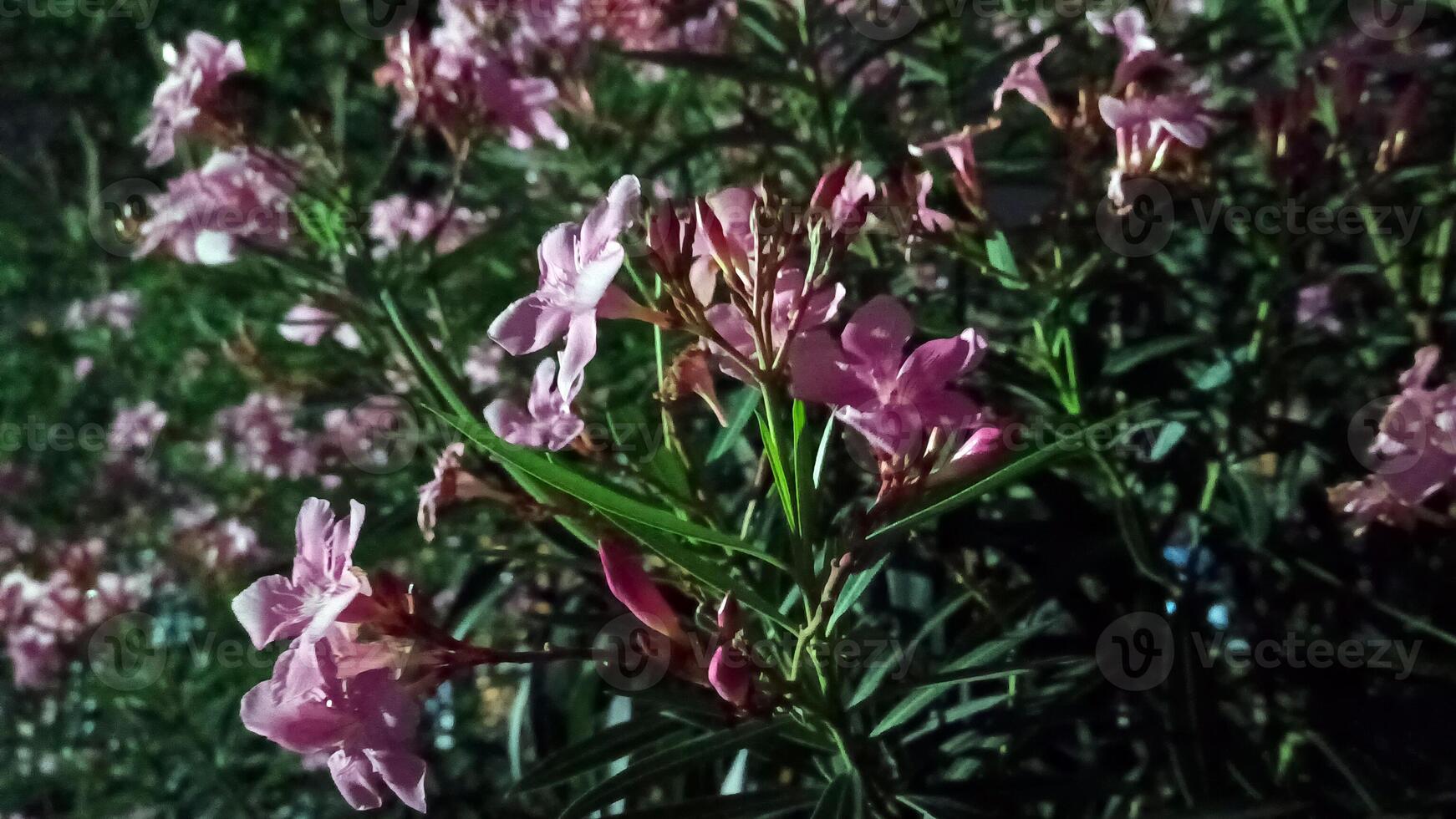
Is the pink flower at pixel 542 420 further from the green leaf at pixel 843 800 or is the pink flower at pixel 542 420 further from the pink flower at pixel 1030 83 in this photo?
the pink flower at pixel 1030 83

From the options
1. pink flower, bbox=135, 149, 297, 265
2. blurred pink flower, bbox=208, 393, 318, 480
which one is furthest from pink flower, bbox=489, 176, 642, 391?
blurred pink flower, bbox=208, 393, 318, 480

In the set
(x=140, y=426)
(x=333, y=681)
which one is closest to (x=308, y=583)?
(x=333, y=681)

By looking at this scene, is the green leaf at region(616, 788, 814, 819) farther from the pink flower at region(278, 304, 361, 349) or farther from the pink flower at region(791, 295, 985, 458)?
the pink flower at region(278, 304, 361, 349)

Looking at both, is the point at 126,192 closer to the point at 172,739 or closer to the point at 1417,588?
the point at 172,739

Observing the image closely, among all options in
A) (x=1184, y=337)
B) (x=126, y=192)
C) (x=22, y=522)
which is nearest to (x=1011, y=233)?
(x=1184, y=337)

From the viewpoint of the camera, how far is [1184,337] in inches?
33.1

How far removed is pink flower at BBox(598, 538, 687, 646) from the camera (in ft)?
1.62

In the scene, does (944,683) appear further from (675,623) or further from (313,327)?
(313,327)

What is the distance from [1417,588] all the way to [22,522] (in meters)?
1.96

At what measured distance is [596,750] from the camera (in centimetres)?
61

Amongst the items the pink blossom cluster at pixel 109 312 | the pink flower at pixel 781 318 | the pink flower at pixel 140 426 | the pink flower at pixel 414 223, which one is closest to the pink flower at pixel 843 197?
the pink flower at pixel 781 318

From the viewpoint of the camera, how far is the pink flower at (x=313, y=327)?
1.00 meters

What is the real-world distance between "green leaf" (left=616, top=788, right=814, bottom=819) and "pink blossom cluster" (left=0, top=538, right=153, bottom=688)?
38.8 inches

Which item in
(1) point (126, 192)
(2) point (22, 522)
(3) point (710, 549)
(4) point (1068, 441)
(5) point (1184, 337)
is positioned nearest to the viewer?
(4) point (1068, 441)
